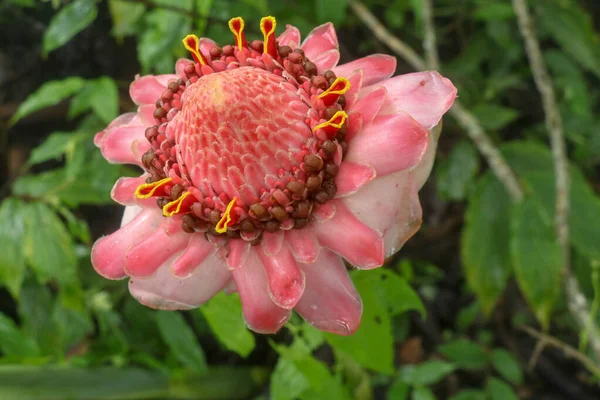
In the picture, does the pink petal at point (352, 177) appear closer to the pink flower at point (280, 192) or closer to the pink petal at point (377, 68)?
the pink flower at point (280, 192)

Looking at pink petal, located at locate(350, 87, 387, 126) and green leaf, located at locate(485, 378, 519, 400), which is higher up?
pink petal, located at locate(350, 87, 387, 126)

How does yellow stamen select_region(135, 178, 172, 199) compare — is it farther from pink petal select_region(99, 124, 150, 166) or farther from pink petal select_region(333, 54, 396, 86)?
pink petal select_region(333, 54, 396, 86)

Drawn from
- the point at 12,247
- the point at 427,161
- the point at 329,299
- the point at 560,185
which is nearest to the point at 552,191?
the point at 560,185

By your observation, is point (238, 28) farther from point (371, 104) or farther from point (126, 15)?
point (126, 15)

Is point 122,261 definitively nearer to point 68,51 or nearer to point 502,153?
point 502,153

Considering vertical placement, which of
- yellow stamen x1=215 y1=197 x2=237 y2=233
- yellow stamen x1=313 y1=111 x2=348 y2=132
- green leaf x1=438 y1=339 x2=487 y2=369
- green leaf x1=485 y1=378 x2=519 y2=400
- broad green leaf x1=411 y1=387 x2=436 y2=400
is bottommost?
green leaf x1=438 y1=339 x2=487 y2=369

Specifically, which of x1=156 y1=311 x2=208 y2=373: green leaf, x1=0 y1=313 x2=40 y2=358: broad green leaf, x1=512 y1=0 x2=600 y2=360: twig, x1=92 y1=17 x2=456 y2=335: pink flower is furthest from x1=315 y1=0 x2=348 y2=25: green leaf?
x1=0 y1=313 x2=40 y2=358: broad green leaf

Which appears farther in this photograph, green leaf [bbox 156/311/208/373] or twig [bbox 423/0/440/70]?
green leaf [bbox 156/311/208/373]
